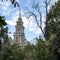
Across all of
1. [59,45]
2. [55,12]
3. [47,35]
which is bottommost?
[59,45]

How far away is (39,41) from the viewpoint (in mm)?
35031

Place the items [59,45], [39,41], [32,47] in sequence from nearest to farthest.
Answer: [59,45] → [39,41] → [32,47]

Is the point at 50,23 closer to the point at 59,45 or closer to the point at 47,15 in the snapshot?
the point at 47,15

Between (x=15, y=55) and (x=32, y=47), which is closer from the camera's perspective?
(x=32, y=47)

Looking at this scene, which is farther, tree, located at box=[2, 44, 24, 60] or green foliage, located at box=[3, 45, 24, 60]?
green foliage, located at box=[3, 45, 24, 60]

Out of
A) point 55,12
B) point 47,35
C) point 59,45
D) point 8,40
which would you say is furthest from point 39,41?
point 8,40

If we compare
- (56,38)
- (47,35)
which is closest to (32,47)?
(47,35)

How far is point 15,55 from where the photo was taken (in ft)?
136

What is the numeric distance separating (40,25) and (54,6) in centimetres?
295

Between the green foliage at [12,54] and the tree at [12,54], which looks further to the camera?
the green foliage at [12,54]

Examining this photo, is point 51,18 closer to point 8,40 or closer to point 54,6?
point 54,6

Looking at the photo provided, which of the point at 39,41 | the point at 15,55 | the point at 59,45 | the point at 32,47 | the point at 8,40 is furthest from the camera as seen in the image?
Answer: the point at 8,40

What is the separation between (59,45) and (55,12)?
322 inches

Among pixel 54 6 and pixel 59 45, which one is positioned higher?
pixel 54 6
